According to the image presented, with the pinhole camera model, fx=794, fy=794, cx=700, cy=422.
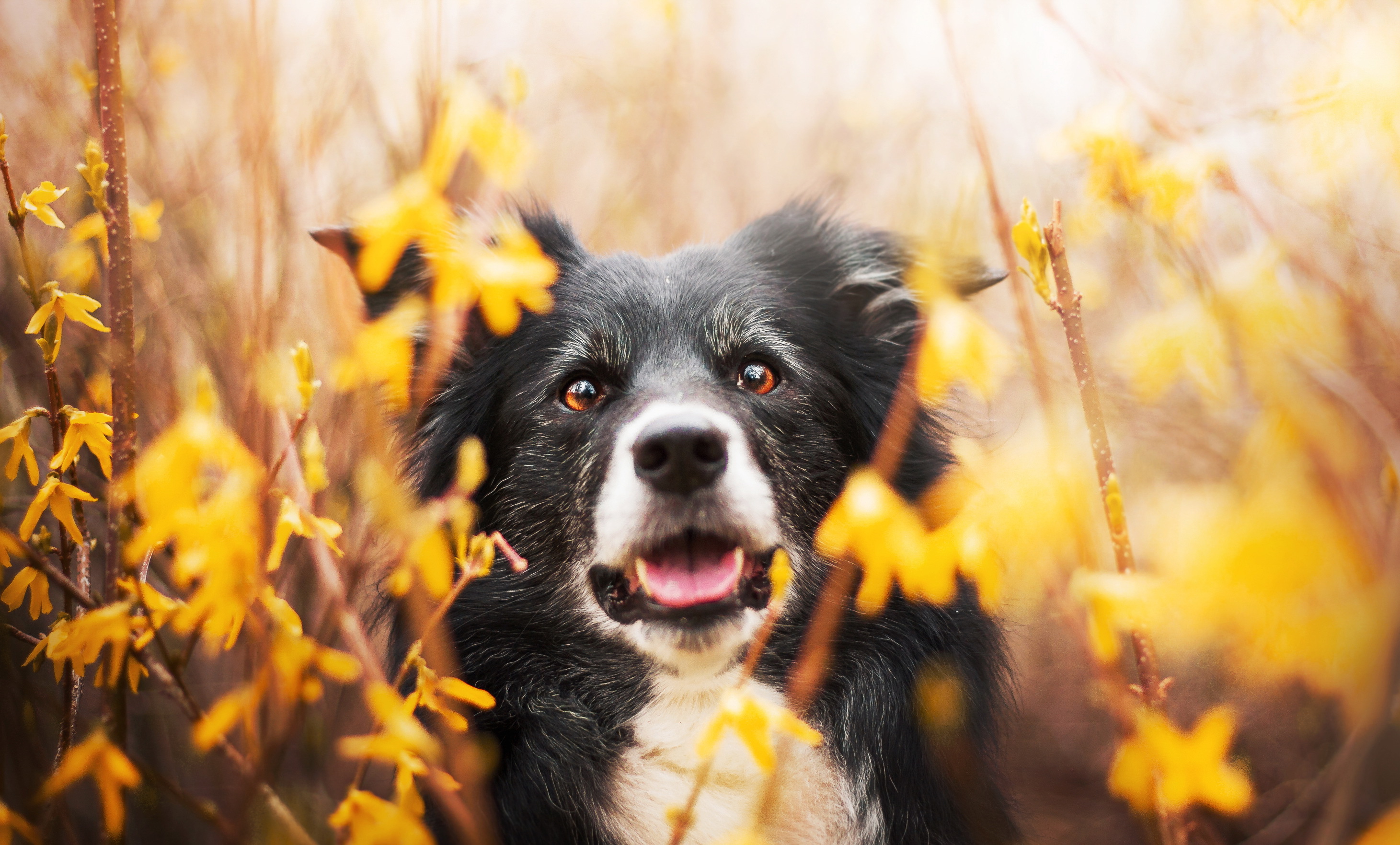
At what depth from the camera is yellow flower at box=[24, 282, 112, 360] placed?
1611mm

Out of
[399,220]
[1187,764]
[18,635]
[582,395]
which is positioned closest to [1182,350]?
[1187,764]

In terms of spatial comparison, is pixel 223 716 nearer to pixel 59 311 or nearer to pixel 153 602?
pixel 153 602

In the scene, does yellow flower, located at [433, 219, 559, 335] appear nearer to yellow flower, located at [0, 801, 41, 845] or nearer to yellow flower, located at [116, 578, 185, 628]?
yellow flower, located at [116, 578, 185, 628]

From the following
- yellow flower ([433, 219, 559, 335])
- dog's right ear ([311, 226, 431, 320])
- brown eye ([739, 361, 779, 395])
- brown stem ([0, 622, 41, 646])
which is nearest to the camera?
yellow flower ([433, 219, 559, 335])

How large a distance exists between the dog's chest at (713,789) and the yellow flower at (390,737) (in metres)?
1.19

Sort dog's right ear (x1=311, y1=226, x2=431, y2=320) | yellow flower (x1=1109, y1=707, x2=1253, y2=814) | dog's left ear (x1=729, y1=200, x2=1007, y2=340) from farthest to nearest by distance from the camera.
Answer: dog's left ear (x1=729, y1=200, x2=1007, y2=340), dog's right ear (x1=311, y1=226, x2=431, y2=320), yellow flower (x1=1109, y1=707, x2=1253, y2=814)

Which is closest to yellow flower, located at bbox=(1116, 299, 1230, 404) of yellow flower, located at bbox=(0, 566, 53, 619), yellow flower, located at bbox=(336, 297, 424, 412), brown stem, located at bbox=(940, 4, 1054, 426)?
brown stem, located at bbox=(940, 4, 1054, 426)

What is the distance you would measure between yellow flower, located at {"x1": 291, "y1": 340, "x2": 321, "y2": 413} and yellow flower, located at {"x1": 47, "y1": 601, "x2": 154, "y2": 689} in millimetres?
426

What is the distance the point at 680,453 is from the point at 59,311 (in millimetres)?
1356

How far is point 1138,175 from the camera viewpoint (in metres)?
2.18

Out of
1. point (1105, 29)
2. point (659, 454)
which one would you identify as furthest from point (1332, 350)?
point (1105, 29)

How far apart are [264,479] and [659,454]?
2.90 ft

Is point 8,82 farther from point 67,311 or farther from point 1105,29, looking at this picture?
point 1105,29

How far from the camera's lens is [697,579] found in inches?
84.7
